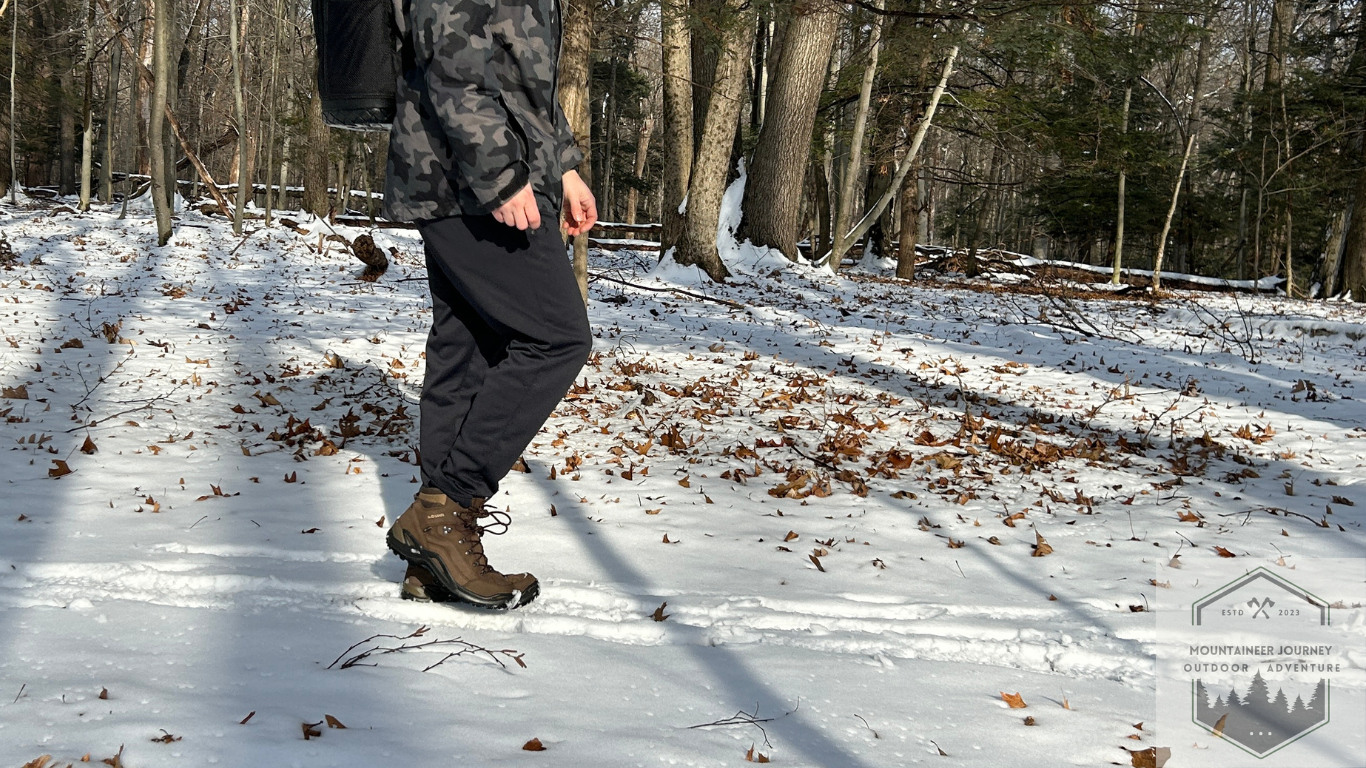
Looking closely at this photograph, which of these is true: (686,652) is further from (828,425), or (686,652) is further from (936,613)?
(828,425)

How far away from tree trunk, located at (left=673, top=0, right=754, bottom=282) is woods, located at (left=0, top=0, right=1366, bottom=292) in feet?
0.12

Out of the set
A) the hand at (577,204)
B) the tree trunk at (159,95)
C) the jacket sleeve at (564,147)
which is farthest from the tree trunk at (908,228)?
the jacket sleeve at (564,147)

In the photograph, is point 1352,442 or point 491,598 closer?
point 491,598

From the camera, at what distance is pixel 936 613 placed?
8.08 feet

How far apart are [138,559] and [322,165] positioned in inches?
734

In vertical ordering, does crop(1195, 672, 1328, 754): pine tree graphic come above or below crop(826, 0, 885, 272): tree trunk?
below

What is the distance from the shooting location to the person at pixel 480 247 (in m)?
1.97

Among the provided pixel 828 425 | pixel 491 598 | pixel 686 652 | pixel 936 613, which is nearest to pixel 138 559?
pixel 491 598

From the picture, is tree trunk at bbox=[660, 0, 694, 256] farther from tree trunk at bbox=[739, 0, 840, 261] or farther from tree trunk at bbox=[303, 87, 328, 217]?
tree trunk at bbox=[303, 87, 328, 217]

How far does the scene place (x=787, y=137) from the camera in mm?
13891

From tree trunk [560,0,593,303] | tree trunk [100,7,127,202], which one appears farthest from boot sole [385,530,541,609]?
tree trunk [100,7,127,202]

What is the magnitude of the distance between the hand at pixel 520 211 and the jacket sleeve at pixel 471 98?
A: 0.01m

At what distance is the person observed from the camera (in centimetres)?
197

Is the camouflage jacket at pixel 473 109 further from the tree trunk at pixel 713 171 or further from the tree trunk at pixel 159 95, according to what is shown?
the tree trunk at pixel 159 95
